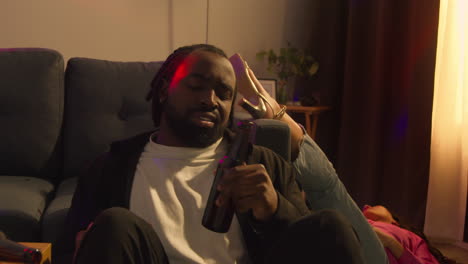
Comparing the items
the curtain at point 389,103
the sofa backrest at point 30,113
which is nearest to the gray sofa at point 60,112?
the sofa backrest at point 30,113

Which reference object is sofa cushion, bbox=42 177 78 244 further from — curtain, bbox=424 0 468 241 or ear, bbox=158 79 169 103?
curtain, bbox=424 0 468 241

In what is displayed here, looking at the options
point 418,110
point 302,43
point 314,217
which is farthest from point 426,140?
point 314,217

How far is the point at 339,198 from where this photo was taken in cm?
148

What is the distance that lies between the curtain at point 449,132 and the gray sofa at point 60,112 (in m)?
1.50

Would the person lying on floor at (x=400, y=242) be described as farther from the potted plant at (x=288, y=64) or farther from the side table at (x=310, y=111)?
the potted plant at (x=288, y=64)

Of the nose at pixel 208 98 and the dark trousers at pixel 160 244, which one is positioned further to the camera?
the nose at pixel 208 98

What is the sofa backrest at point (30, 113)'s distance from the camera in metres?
1.92

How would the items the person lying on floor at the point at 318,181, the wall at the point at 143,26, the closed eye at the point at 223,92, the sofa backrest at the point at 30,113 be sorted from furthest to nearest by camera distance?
the wall at the point at 143,26, the sofa backrest at the point at 30,113, the person lying on floor at the point at 318,181, the closed eye at the point at 223,92

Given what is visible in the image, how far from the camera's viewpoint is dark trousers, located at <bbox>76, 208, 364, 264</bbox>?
875 millimetres

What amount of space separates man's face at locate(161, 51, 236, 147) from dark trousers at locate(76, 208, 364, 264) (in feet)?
0.86

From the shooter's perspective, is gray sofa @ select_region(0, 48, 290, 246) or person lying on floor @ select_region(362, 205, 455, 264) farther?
gray sofa @ select_region(0, 48, 290, 246)

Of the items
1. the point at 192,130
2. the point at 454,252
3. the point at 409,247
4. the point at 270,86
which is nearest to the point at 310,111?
the point at 270,86

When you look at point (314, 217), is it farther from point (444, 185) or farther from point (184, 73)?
point (444, 185)

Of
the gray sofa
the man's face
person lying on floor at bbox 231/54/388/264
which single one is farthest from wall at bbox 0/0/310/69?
the man's face
